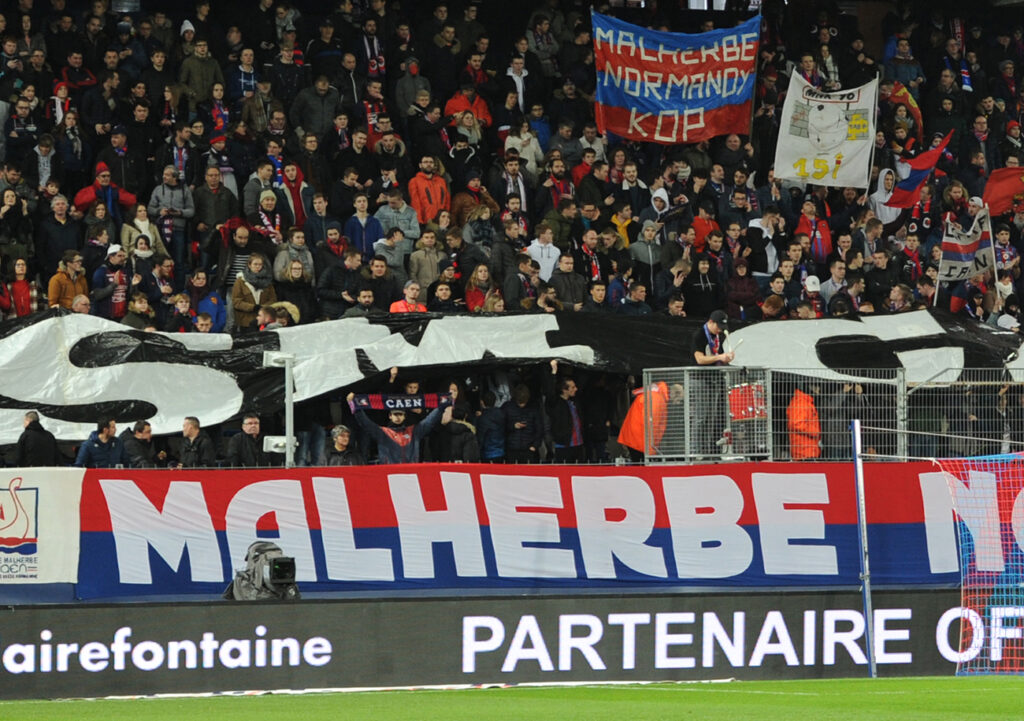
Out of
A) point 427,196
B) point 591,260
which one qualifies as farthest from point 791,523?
point 427,196

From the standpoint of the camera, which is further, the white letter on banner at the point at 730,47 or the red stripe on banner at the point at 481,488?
the white letter on banner at the point at 730,47

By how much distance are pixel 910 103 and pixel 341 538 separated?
45.1 feet

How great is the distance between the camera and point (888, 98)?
25.9 m

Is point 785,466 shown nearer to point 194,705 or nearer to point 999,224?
point 194,705

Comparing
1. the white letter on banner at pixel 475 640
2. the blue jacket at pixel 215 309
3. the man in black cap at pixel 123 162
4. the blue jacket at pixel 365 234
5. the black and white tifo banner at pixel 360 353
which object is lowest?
the white letter on banner at pixel 475 640

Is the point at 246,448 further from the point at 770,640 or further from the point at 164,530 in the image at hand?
the point at 770,640

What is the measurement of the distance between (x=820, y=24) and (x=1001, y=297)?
6605 millimetres

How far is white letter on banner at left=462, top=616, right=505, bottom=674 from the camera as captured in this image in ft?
41.5

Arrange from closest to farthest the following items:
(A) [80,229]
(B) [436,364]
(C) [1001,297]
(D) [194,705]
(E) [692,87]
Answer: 1. (D) [194,705]
2. (B) [436,364]
3. (A) [80,229]
4. (C) [1001,297]
5. (E) [692,87]

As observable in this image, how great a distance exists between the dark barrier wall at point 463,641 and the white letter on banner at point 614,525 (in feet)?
9.02

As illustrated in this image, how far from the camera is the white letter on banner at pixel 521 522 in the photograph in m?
15.8

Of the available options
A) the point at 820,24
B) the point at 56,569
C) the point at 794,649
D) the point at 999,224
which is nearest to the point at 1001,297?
the point at 999,224

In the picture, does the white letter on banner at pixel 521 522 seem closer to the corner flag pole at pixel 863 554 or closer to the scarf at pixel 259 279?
the corner flag pole at pixel 863 554

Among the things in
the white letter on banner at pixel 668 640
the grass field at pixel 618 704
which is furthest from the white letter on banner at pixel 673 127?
the grass field at pixel 618 704
